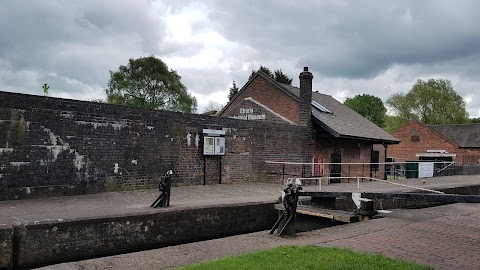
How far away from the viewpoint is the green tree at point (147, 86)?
37281 millimetres

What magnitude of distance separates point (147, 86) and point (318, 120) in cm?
2283

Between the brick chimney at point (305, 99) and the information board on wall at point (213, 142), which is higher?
the brick chimney at point (305, 99)

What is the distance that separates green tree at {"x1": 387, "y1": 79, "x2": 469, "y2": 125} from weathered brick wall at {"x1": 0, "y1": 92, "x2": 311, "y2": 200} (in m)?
45.3

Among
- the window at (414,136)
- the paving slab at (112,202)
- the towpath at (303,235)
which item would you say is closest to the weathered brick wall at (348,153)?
the paving slab at (112,202)

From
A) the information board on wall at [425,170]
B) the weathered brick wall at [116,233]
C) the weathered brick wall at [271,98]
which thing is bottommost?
the weathered brick wall at [116,233]

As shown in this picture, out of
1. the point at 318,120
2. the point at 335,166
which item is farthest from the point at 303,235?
the point at 335,166

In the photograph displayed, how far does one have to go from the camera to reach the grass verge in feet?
16.5


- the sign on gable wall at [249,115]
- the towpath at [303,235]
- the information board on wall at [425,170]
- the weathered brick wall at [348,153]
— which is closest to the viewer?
the towpath at [303,235]

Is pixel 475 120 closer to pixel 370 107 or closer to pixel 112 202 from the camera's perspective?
pixel 370 107

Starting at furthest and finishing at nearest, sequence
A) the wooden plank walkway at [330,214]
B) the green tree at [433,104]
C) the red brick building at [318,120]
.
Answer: the green tree at [433,104], the red brick building at [318,120], the wooden plank walkway at [330,214]

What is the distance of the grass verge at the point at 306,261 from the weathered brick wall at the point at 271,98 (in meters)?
14.8

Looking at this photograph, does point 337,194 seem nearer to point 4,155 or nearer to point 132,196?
point 132,196

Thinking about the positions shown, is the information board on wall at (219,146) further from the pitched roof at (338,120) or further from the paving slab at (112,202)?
the pitched roof at (338,120)

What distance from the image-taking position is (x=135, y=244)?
811 cm
